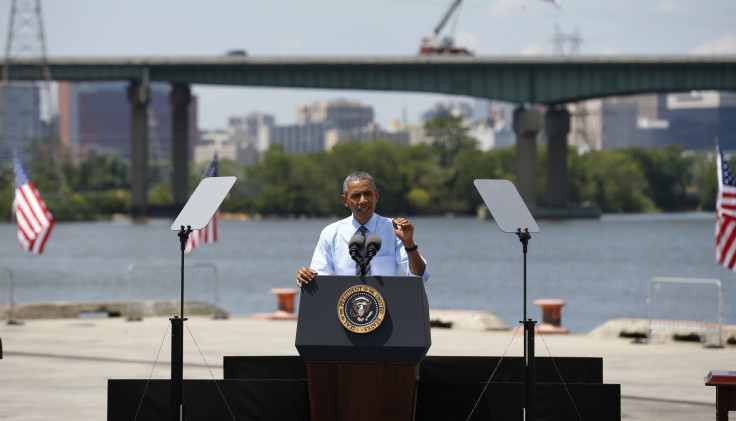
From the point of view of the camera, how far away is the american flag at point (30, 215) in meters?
28.8

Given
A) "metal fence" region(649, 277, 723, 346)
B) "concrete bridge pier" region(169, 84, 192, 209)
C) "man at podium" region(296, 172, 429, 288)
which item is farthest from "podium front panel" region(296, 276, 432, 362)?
"concrete bridge pier" region(169, 84, 192, 209)

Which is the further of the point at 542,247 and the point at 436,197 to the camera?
the point at 436,197

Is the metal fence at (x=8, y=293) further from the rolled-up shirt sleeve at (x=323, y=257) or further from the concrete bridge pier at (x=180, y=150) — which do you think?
the concrete bridge pier at (x=180, y=150)

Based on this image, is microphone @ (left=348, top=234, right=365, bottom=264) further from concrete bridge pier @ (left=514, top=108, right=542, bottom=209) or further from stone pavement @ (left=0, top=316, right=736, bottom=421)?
concrete bridge pier @ (left=514, top=108, right=542, bottom=209)

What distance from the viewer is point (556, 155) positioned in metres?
121

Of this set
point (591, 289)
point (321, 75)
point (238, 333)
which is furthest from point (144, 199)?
point (238, 333)

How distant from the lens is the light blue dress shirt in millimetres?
10633

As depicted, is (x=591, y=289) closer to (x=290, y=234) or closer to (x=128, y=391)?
(x=128, y=391)

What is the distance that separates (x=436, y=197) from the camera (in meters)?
158

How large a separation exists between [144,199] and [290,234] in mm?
13364

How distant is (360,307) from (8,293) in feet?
167

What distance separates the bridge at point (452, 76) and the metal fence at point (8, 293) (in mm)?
41882

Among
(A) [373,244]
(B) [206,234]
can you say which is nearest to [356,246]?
(A) [373,244]

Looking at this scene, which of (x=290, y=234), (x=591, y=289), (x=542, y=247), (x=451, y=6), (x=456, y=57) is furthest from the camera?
(x=451, y=6)
